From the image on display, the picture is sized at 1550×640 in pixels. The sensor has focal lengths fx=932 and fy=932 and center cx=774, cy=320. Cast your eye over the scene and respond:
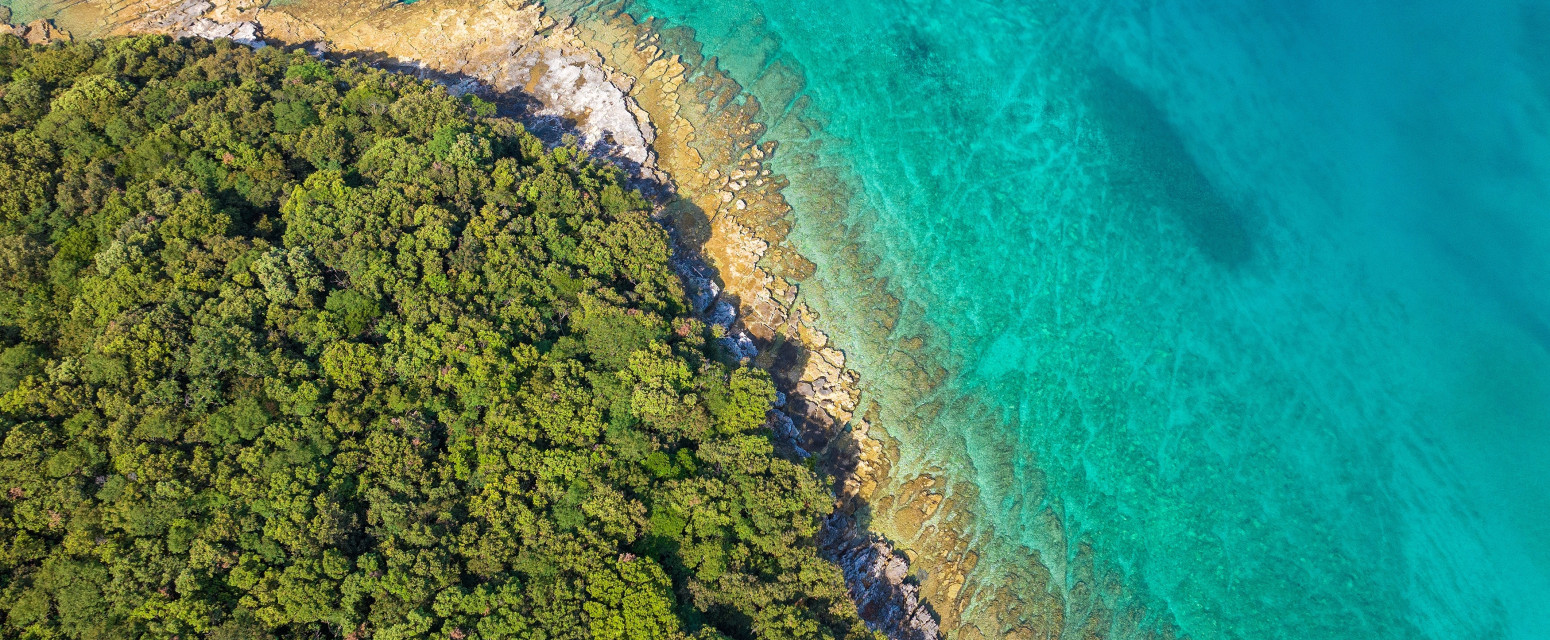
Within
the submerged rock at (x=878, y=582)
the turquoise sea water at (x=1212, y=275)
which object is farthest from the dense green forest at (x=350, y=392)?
the turquoise sea water at (x=1212, y=275)

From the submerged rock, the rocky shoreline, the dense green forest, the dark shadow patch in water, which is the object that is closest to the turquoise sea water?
the dark shadow patch in water

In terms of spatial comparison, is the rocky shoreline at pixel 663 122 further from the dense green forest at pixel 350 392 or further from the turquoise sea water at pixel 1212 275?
the dense green forest at pixel 350 392

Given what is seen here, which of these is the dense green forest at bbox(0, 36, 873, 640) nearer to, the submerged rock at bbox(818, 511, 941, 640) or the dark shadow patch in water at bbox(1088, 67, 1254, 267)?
the submerged rock at bbox(818, 511, 941, 640)

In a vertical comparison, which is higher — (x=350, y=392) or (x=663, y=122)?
(x=663, y=122)

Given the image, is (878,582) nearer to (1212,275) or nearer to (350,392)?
(350,392)

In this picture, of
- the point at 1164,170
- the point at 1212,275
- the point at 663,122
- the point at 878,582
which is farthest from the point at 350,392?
the point at 1164,170
